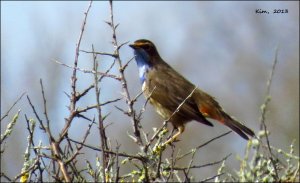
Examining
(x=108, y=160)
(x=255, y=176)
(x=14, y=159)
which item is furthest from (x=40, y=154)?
(x=14, y=159)

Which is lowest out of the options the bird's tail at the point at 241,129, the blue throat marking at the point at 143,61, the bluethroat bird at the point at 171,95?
the bird's tail at the point at 241,129

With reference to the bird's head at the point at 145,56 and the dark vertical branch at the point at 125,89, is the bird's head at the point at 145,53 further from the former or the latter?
the dark vertical branch at the point at 125,89

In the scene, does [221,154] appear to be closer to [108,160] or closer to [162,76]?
[162,76]

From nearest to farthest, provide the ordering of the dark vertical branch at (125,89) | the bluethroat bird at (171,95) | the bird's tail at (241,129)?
the dark vertical branch at (125,89) → the bird's tail at (241,129) → the bluethroat bird at (171,95)

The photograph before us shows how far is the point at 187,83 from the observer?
819 cm

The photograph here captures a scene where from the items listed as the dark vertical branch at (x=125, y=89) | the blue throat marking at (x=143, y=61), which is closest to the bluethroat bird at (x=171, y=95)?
the blue throat marking at (x=143, y=61)

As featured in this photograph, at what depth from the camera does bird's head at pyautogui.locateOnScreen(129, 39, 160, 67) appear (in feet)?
26.4

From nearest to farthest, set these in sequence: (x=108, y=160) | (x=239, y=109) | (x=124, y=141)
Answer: (x=108, y=160)
(x=124, y=141)
(x=239, y=109)

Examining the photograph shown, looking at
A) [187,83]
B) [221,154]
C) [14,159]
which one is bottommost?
[221,154]

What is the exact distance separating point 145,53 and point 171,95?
52cm

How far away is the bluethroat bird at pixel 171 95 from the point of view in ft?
25.6

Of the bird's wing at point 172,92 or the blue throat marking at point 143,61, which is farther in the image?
the blue throat marking at point 143,61

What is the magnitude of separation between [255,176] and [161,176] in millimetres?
799

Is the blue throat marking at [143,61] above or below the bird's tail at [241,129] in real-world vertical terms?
above
